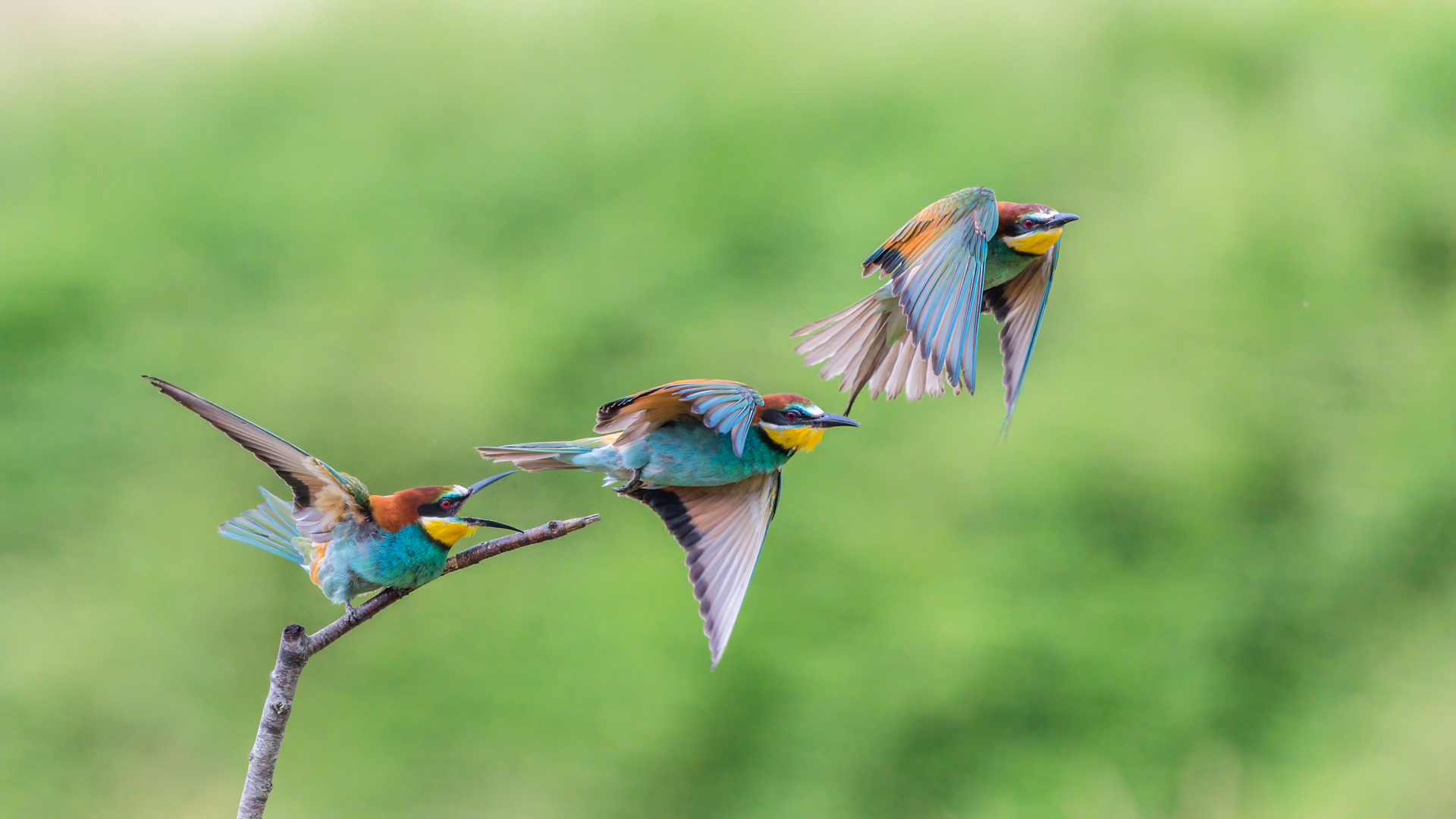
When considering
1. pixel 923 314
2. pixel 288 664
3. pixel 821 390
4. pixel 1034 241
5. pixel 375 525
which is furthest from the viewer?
pixel 821 390

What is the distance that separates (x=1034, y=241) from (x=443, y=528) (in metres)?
0.67

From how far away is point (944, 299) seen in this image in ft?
3.41

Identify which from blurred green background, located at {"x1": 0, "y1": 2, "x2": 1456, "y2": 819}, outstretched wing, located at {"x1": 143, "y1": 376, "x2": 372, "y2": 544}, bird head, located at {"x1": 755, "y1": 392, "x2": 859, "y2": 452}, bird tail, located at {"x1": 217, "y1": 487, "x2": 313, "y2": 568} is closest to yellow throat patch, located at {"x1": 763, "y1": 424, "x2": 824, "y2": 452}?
bird head, located at {"x1": 755, "y1": 392, "x2": 859, "y2": 452}

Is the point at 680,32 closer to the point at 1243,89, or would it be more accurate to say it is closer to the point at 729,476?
the point at 1243,89

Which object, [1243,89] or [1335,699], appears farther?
[1243,89]

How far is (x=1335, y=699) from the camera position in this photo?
375 centimetres

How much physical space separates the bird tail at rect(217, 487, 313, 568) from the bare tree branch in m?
0.33

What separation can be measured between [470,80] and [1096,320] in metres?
2.42

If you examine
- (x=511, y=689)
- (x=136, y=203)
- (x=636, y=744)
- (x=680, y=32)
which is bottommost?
(x=636, y=744)

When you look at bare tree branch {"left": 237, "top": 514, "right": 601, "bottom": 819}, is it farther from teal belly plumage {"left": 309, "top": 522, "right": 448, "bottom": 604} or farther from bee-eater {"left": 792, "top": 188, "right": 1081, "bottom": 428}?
bee-eater {"left": 792, "top": 188, "right": 1081, "bottom": 428}

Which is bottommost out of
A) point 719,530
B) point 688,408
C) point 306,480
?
point 719,530

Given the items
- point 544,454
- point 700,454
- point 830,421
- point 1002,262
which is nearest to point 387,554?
point 544,454

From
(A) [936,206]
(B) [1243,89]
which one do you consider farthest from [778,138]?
(A) [936,206]

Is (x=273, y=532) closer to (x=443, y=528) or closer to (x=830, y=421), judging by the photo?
(x=443, y=528)
